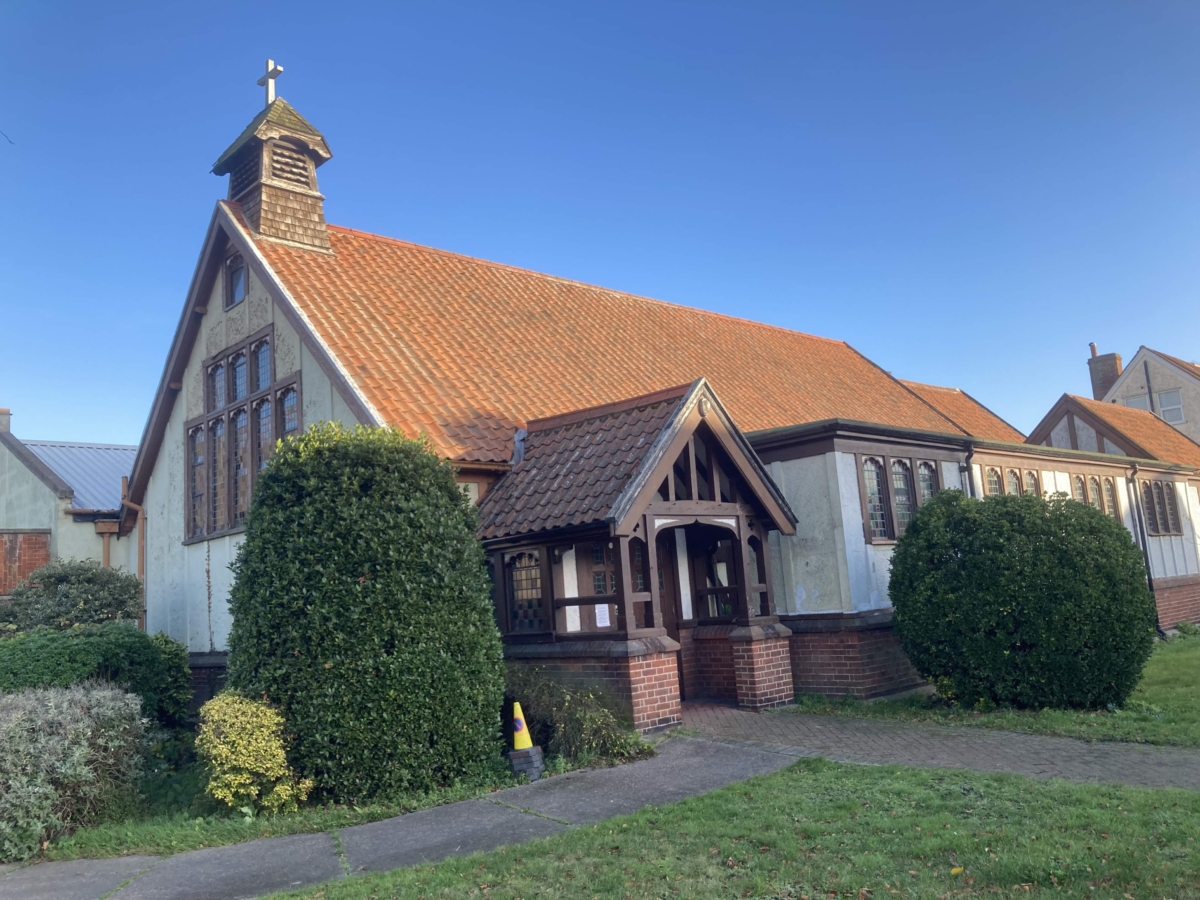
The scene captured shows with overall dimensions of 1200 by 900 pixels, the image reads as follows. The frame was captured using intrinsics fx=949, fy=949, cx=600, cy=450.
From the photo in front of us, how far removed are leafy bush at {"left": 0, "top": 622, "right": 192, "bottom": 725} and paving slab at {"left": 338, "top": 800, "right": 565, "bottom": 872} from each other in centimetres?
605

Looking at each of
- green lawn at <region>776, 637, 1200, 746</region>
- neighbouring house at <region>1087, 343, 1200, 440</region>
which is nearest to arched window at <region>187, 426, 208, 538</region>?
green lawn at <region>776, 637, 1200, 746</region>

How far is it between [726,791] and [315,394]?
27.6ft

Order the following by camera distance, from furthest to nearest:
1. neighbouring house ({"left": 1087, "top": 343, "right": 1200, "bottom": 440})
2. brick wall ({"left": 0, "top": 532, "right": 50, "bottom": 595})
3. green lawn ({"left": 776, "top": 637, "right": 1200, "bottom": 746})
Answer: neighbouring house ({"left": 1087, "top": 343, "right": 1200, "bottom": 440})
brick wall ({"left": 0, "top": 532, "right": 50, "bottom": 595})
green lawn ({"left": 776, "top": 637, "right": 1200, "bottom": 746})

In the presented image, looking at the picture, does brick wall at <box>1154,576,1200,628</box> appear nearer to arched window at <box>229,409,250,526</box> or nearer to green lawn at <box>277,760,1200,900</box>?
green lawn at <box>277,760,1200,900</box>

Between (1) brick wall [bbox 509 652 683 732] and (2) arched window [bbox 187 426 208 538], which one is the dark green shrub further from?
(2) arched window [bbox 187 426 208 538]

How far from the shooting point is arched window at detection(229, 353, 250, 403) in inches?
615

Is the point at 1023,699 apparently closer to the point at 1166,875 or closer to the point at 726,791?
the point at 726,791

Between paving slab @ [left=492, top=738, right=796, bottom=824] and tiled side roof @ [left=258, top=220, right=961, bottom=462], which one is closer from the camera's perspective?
paving slab @ [left=492, top=738, right=796, bottom=824]

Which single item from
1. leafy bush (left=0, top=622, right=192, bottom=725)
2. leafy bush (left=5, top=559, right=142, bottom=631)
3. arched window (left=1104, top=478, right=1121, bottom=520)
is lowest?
leafy bush (left=0, top=622, right=192, bottom=725)

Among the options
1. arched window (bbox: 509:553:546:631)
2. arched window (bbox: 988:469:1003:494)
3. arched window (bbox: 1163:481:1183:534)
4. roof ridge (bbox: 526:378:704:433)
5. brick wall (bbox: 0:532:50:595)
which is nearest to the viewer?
roof ridge (bbox: 526:378:704:433)

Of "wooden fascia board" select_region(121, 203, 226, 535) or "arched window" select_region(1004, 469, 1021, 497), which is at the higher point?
"wooden fascia board" select_region(121, 203, 226, 535)

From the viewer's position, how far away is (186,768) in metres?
12.1

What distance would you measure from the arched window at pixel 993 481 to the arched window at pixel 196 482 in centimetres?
1356

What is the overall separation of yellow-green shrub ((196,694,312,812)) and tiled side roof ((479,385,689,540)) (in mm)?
3685
